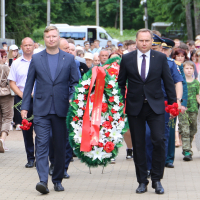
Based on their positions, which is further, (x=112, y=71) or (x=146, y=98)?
(x=112, y=71)

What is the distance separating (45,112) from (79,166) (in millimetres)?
2354

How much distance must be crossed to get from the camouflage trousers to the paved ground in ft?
0.97

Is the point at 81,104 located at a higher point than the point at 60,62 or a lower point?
lower

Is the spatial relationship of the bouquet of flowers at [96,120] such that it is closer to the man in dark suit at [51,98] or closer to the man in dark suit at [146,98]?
the man in dark suit at [51,98]

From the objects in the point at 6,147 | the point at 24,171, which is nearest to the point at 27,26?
the point at 6,147

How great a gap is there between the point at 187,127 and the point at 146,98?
3.37 metres

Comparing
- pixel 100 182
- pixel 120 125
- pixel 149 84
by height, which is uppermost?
pixel 149 84

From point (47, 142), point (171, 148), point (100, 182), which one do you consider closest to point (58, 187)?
point (47, 142)

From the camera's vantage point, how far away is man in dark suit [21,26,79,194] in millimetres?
6285

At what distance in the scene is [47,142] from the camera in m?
6.32

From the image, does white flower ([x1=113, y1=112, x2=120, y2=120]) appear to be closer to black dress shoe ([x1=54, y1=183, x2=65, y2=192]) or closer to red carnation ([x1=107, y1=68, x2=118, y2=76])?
black dress shoe ([x1=54, y1=183, x2=65, y2=192])

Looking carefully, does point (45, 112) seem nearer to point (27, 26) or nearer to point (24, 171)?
point (24, 171)

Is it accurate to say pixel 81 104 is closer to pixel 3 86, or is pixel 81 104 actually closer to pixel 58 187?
pixel 58 187

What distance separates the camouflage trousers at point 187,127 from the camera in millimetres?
9094
